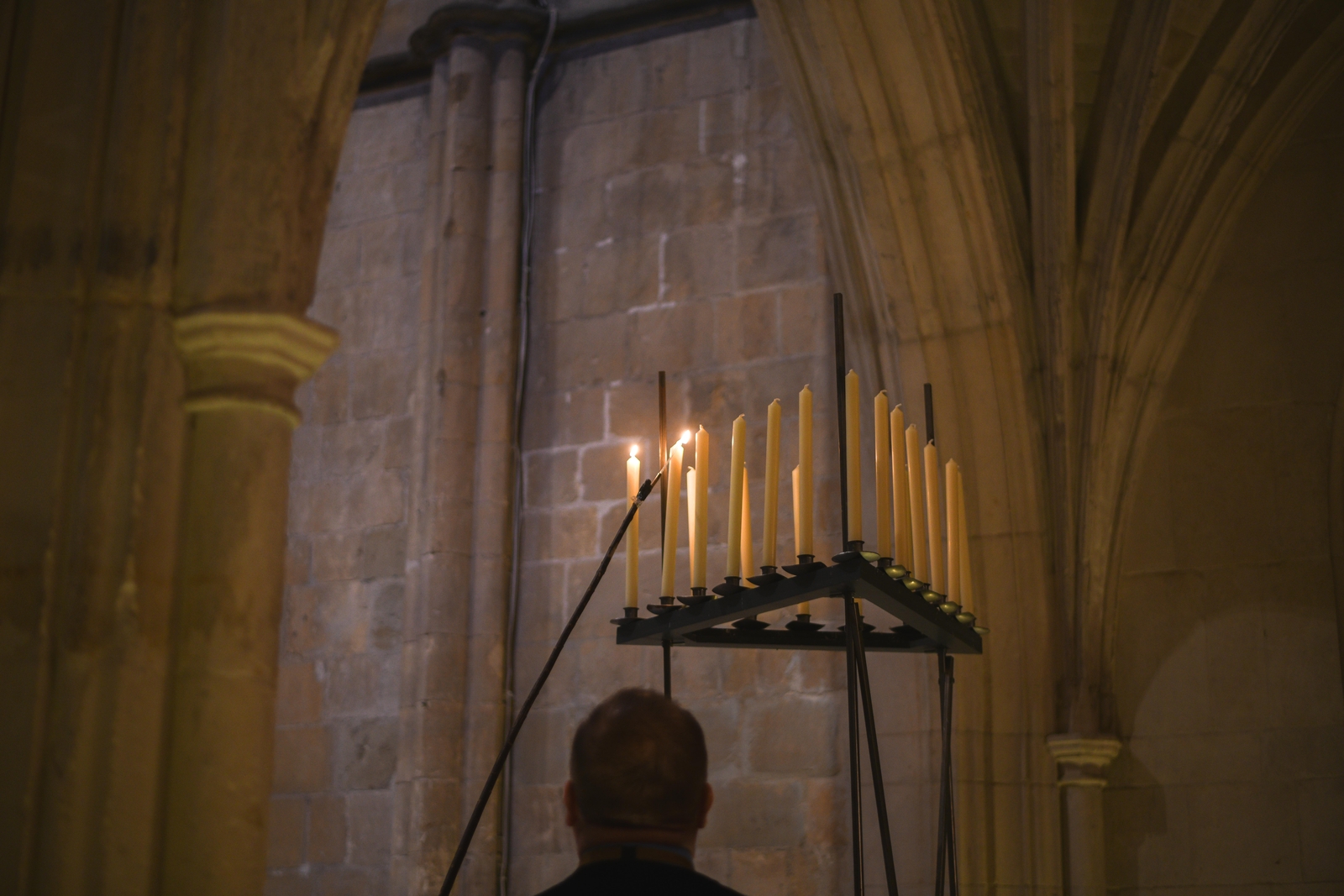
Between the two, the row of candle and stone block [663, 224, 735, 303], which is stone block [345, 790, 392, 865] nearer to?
stone block [663, 224, 735, 303]

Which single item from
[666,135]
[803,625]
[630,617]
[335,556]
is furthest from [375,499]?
[803,625]

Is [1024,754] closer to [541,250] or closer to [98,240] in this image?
[541,250]

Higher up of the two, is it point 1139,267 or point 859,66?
point 859,66

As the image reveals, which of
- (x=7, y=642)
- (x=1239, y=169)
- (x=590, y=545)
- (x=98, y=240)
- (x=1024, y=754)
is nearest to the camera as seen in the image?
(x=7, y=642)

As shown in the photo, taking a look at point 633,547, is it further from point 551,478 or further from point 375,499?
point 375,499

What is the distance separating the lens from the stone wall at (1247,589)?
4.84 metres

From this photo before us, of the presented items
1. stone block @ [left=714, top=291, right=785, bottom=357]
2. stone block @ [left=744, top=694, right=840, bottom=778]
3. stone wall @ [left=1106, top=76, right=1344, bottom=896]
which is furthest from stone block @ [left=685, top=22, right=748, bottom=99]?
stone block @ [left=744, top=694, right=840, bottom=778]

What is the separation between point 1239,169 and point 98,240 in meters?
4.09

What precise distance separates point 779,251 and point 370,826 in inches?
112

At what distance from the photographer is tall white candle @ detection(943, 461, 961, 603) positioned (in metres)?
3.07

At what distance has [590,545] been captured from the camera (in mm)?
5902

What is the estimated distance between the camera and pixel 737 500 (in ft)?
9.55

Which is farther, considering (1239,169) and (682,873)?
(1239,169)

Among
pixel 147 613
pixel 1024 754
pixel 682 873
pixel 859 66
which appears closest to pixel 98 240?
pixel 147 613
